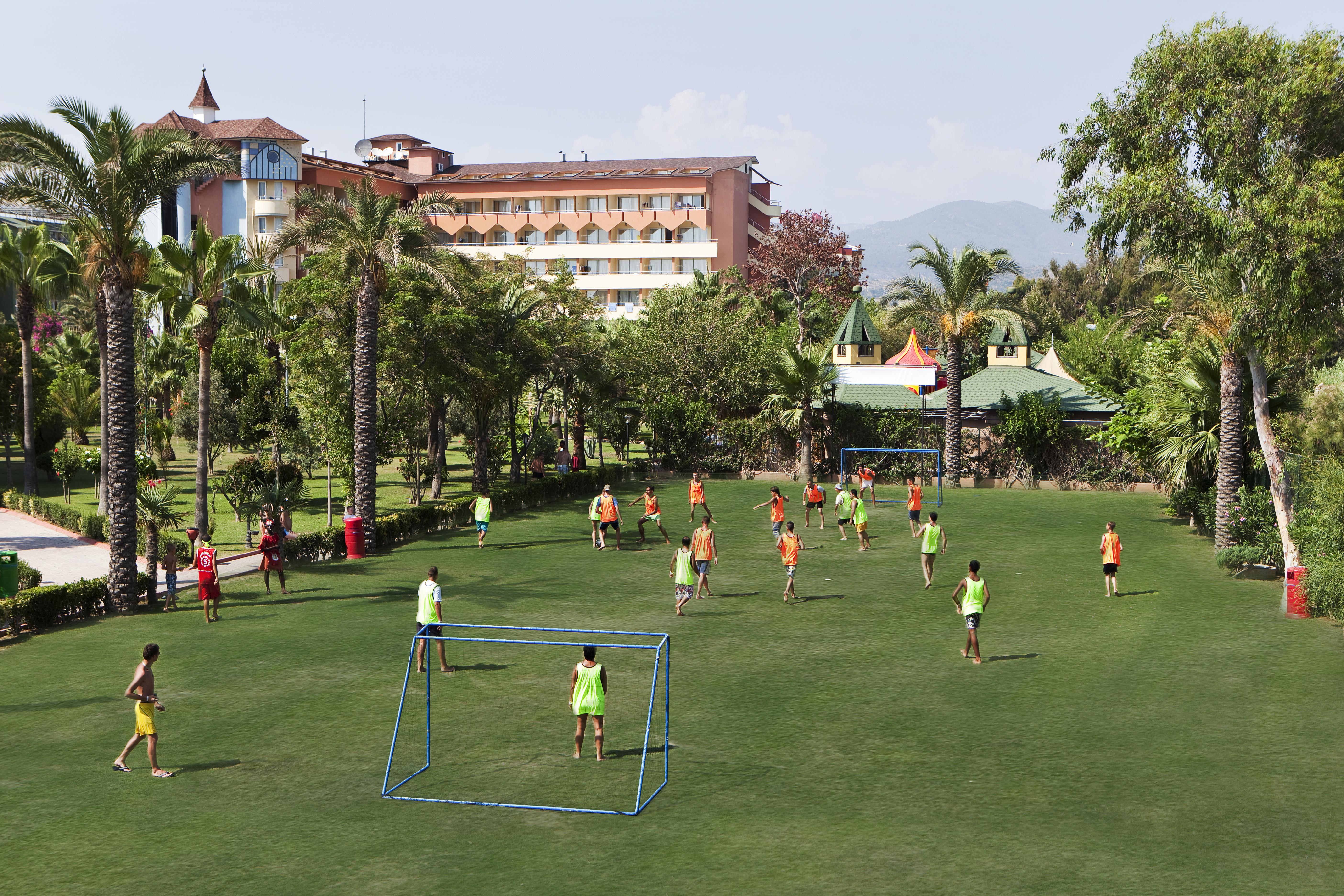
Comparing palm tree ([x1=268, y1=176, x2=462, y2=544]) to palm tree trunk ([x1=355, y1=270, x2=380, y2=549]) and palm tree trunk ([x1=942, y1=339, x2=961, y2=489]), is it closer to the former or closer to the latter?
palm tree trunk ([x1=355, y1=270, x2=380, y2=549])

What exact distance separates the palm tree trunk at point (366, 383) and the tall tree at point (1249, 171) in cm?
1861

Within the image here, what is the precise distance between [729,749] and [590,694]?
2092 millimetres

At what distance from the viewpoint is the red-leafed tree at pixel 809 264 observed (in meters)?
81.5

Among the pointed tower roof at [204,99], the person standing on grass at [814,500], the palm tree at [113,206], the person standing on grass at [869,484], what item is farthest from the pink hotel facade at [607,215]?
the palm tree at [113,206]

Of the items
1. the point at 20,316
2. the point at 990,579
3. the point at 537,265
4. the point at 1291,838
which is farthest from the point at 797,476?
the point at 537,265

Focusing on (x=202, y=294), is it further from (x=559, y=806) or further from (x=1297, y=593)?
(x=1297, y=593)

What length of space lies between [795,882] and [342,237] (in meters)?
24.5

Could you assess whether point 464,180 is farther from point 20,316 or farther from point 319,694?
point 319,694

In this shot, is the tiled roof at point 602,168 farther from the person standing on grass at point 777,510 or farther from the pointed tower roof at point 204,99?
the person standing on grass at point 777,510

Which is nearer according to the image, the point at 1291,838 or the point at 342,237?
the point at 1291,838

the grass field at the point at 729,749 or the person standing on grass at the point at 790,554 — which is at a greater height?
the person standing on grass at the point at 790,554

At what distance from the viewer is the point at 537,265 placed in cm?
10312

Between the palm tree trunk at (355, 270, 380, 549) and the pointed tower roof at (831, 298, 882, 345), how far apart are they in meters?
27.5

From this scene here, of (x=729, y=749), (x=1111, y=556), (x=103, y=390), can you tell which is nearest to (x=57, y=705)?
(x=729, y=749)
